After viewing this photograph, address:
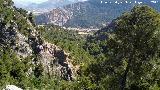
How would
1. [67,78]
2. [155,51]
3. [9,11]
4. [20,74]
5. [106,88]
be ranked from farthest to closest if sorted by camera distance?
[67,78], [9,11], [20,74], [106,88], [155,51]

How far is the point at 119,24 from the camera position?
55.0 meters

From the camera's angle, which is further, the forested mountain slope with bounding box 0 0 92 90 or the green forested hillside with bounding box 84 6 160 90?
the forested mountain slope with bounding box 0 0 92 90

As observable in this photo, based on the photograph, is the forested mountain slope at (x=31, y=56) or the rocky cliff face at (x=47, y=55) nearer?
the forested mountain slope at (x=31, y=56)

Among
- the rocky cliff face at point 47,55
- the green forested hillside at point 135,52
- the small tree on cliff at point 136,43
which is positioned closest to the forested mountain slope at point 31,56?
the rocky cliff face at point 47,55

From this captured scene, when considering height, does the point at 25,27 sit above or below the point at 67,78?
above

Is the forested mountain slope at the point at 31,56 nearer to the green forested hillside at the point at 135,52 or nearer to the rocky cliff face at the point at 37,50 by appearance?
the rocky cliff face at the point at 37,50

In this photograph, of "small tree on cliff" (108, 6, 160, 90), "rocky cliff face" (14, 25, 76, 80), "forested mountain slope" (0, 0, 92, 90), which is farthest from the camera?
"rocky cliff face" (14, 25, 76, 80)

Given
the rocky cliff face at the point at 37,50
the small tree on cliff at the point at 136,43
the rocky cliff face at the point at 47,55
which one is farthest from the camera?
the rocky cliff face at the point at 47,55

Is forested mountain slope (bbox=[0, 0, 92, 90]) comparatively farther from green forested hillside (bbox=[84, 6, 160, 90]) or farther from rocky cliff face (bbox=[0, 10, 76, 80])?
green forested hillside (bbox=[84, 6, 160, 90])

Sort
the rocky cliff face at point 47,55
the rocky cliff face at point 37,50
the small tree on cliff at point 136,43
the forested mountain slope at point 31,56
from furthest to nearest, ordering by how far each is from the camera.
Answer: the rocky cliff face at point 47,55 < the rocky cliff face at point 37,50 < the forested mountain slope at point 31,56 < the small tree on cliff at point 136,43

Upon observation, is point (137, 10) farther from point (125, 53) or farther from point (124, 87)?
point (124, 87)

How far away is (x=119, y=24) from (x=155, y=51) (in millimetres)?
5735

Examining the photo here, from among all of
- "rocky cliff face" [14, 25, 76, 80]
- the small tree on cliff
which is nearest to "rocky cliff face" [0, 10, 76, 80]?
"rocky cliff face" [14, 25, 76, 80]

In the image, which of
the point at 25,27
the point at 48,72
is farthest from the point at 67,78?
the point at 25,27
